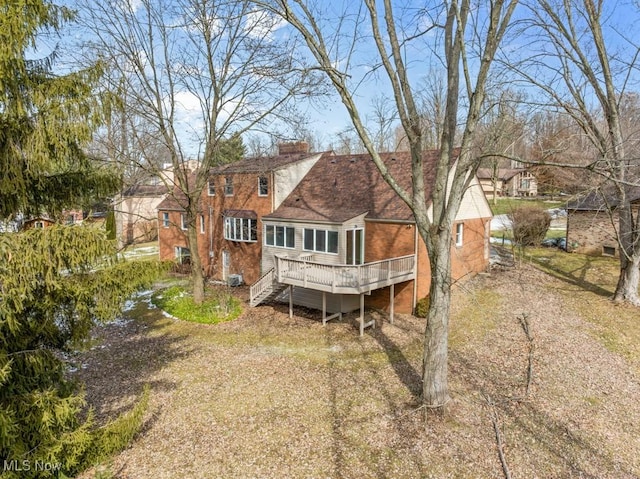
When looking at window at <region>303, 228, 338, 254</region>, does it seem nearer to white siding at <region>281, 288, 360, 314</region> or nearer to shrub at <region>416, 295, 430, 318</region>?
white siding at <region>281, 288, 360, 314</region>

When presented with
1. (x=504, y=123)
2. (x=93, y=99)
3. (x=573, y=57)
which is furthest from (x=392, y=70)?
(x=573, y=57)

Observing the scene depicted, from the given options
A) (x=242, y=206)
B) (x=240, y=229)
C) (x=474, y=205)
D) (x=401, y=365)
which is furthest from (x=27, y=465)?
(x=474, y=205)

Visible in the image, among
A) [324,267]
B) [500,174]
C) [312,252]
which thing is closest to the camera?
[324,267]

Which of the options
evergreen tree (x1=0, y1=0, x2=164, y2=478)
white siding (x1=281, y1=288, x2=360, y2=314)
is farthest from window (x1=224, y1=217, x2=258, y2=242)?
evergreen tree (x1=0, y1=0, x2=164, y2=478)

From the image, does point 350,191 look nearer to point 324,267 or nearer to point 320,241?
point 320,241

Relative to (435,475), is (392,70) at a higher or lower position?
higher

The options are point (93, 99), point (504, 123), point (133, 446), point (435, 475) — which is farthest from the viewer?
point (504, 123)

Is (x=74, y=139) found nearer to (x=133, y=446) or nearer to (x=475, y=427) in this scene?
(x=133, y=446)
